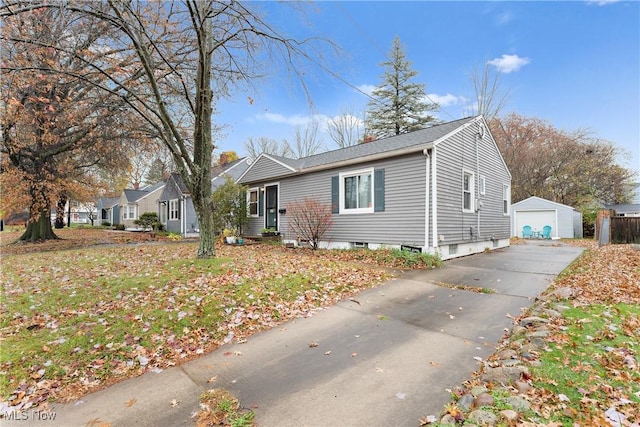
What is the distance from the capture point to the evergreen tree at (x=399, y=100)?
2594 centimetres

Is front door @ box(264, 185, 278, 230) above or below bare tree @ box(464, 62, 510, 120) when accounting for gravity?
below

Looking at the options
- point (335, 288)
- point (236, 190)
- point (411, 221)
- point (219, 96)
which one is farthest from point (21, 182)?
point (411, 221)

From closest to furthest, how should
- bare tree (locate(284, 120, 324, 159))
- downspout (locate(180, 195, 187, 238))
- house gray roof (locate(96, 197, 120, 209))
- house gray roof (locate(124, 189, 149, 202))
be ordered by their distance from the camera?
downspout (locate(180, 195, 187, 238)), bare tree (locate(284, 120, 324, 159)), house gray roof (locate(124, 189, 149, 202)), house gray roof (locate(96, 197, 120, 209))

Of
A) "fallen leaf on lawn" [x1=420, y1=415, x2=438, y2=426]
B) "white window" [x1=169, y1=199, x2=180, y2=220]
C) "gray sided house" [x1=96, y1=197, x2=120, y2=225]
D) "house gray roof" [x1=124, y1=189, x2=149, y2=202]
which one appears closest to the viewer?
"fallen leaf on lawn" [x1=420, y1=415, x2=438, y2=426]

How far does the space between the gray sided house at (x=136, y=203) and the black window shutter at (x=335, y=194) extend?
25.4m

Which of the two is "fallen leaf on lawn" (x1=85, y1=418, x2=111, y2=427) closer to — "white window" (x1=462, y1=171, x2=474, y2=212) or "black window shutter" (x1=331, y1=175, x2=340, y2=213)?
"black window shutter" (x1=331, y1=175, x2=340, y2=213)

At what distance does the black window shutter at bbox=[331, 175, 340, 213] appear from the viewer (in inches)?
444

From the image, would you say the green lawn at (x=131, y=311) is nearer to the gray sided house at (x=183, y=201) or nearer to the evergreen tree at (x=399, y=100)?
the gray sided house at (x=183, y=201)

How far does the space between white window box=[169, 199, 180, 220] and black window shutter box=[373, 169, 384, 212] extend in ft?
53.9

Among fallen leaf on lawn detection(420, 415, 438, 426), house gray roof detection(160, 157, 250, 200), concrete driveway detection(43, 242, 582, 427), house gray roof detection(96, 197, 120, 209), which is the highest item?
house gray roof detection(160, 157, 250, 200)

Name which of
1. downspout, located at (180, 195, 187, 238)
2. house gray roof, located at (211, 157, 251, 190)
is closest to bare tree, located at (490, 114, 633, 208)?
house gray roof, located at (211, 157, 251, 190)

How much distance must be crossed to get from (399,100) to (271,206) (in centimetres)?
1766

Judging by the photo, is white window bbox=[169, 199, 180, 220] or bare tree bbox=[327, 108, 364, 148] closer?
white window bbox=[169, 199, 180, 220]

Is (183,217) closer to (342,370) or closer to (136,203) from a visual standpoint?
(136,203)
